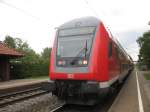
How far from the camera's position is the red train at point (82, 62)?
8531 millimetres

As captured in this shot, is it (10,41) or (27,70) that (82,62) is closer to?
(27,70)

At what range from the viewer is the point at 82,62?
8.82 meters

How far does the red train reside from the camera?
8531 mm

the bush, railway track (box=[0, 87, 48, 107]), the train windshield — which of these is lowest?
railway track (box=[0, 87, 48, 107])

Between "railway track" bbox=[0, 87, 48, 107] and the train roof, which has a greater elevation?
the train roof

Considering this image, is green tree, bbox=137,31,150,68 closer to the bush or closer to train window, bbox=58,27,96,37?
the bush

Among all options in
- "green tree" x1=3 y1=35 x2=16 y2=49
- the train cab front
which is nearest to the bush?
the train cab front

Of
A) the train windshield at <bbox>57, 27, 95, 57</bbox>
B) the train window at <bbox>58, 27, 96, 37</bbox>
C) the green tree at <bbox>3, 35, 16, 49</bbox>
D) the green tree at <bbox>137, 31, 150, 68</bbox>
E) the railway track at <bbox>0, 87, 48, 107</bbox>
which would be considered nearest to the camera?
the train windshield at <bbox>57, 27, 95, 57</bbox>

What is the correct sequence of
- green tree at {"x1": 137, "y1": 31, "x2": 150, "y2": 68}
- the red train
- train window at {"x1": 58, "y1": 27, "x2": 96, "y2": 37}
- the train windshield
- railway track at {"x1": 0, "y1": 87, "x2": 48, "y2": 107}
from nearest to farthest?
the red train, the train windshield, train window at {"x1": 58, "y1": 27, "x2": 96, "y2": 37}, railway track at {"x1": 0, "y1": 87, "x2": 48, "y2": 107}, green tree at {"x1": 137, "y1": 31, "x2": 150, "y2": 68}

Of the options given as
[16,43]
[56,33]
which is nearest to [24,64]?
[56,33]

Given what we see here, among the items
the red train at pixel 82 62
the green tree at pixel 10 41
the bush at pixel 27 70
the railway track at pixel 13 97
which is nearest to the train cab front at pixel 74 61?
the red train at pixel 82 62

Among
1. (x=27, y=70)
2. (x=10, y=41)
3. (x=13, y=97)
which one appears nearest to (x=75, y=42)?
(x=13, y=97)

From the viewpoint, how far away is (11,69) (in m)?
27.4

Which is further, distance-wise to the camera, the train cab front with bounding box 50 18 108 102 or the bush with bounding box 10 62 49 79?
the bush with bounding box 10 62 49 79
